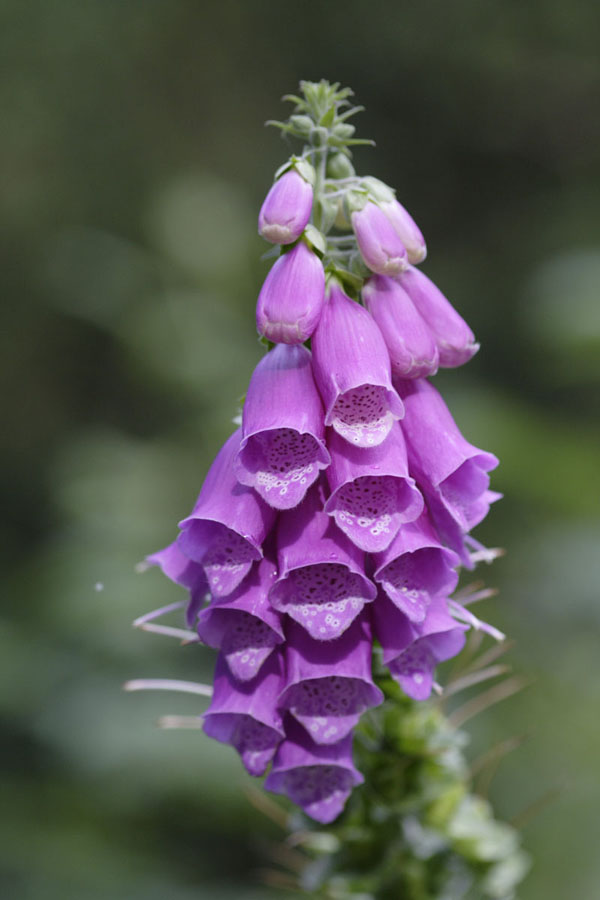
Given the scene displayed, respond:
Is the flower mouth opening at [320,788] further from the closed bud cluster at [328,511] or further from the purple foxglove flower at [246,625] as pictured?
the purple foxglove flower at [246,625]

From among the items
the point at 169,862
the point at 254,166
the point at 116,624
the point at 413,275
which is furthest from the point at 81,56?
the point at 413,275

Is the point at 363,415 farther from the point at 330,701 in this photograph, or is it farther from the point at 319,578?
the point at 330,701

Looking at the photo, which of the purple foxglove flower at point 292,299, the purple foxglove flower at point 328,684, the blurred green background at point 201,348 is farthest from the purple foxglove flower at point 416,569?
the blurred green background at point 201,348

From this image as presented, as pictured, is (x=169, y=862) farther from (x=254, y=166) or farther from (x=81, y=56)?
(x=81, y=56)

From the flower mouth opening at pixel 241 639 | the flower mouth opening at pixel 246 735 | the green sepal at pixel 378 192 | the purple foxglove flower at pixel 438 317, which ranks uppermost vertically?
the green sepal at pixel 378 192

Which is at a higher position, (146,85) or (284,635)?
(146,85)

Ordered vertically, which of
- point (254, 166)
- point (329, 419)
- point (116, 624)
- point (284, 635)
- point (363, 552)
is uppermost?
point (254, 166)

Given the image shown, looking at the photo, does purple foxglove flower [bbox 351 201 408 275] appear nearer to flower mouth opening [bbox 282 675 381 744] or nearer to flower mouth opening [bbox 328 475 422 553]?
flower mouth opening [bbox 328 475 422 553]
